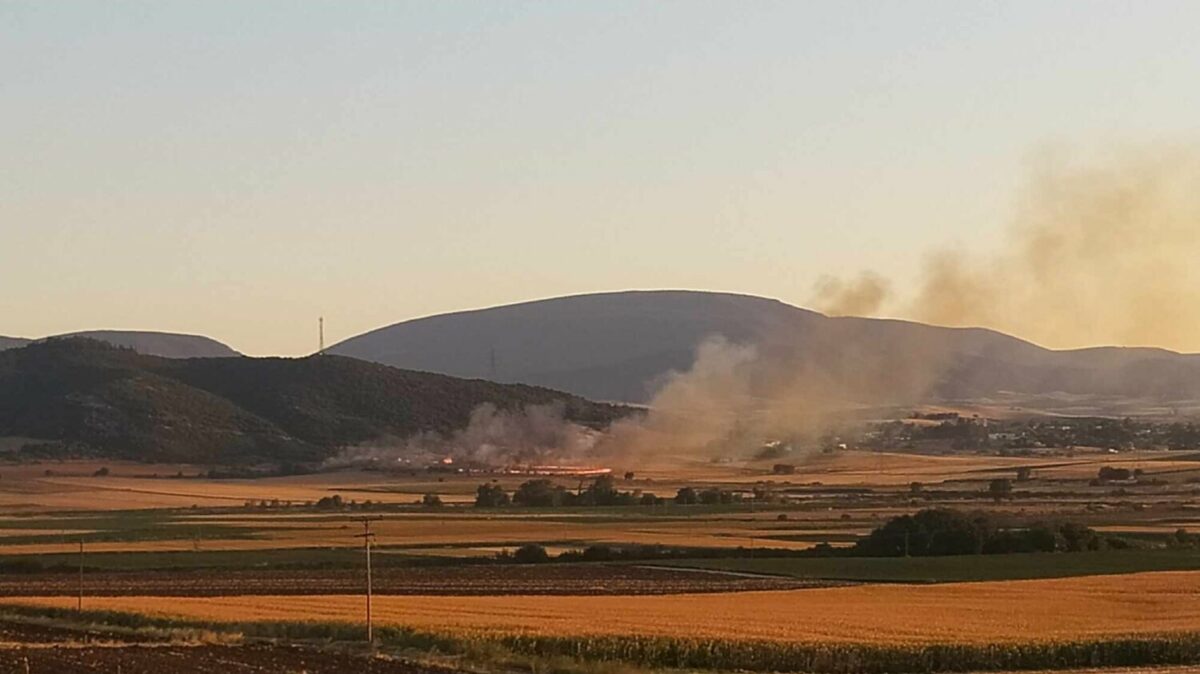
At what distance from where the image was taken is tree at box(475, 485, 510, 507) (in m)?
124

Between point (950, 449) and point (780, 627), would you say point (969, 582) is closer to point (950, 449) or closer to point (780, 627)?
point (780, 627)

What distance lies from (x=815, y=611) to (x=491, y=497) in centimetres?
7757

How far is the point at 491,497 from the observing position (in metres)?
126

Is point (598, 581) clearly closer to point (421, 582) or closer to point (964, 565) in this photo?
point (421, 582)

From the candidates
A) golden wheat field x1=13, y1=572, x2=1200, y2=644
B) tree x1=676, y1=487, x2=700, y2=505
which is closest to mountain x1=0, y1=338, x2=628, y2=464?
tree x1=676, y1=487, x2=700, y2=505

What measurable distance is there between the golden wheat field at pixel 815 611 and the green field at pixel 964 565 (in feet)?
17.9

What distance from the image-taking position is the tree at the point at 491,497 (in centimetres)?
12444

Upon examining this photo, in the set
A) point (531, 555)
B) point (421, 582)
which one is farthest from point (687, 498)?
point (421, 582)

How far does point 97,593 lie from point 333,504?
63.5m

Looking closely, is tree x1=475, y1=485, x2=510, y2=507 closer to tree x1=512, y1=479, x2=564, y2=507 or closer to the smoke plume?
tree x1=512, y1=479, x2=564, y2=507

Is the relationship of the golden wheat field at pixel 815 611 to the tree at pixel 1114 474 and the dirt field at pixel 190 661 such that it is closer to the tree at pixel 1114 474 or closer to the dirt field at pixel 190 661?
the dirt field at pixel 190 661

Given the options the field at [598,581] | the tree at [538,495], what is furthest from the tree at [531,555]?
the tree at [538,495]

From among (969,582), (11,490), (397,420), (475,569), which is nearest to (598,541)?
(475,569)

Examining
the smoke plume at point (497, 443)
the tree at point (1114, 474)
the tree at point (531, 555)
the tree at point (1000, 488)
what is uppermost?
the smoke plume at point (497, 443)
